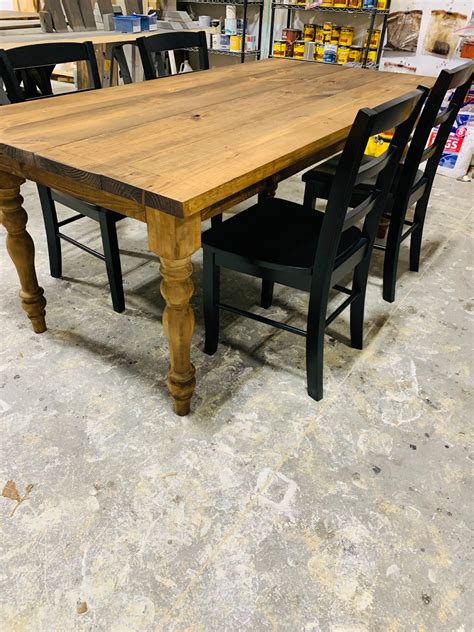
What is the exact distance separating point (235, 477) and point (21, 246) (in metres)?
1.11

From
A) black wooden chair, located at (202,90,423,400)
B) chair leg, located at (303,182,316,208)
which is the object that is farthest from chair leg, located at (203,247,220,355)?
chair leg, located at (303,182,316,208)

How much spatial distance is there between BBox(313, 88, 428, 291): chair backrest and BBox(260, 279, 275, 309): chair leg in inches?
21.7

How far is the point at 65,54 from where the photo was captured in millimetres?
1926

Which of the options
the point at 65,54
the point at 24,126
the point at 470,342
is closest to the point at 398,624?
the point at 470,342

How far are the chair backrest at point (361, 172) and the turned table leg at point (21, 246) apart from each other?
1.03 meters

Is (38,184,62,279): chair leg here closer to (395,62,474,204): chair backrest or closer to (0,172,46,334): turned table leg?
(0,172,46,334): turned table leg

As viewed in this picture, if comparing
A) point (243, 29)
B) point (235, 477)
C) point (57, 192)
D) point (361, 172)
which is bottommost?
point (235, 477)

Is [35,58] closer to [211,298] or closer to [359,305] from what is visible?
[211,298]

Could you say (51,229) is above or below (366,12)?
below

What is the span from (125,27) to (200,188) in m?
3.80

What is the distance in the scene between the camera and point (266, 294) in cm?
208

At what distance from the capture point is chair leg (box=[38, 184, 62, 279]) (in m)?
2.00

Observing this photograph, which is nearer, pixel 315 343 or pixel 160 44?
pixel 315 343

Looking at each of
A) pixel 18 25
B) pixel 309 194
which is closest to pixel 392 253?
pixel 309 194
